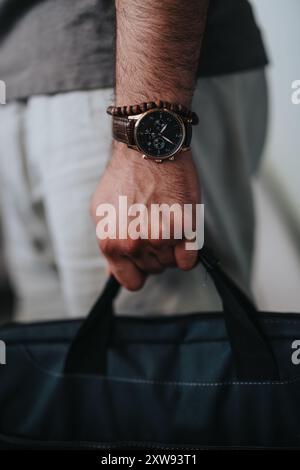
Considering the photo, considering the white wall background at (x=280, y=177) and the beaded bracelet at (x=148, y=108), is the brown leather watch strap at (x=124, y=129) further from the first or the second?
the white wall background at (x=280, y=177)

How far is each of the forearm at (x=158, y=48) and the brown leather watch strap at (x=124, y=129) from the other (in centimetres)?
2

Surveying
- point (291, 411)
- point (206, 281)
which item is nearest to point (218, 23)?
point (206, 281)

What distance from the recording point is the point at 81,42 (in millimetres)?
583

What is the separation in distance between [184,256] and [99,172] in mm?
163

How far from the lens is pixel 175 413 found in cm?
57

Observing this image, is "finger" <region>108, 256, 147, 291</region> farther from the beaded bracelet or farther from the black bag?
the beaded bracelet

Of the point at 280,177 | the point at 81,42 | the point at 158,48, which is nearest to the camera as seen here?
the point at 158,48

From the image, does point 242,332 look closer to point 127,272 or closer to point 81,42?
point 127,272

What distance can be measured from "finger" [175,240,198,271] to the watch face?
10cm

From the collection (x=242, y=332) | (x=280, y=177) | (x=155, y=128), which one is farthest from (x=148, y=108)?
(x=280, y=177)

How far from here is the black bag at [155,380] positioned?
535mm

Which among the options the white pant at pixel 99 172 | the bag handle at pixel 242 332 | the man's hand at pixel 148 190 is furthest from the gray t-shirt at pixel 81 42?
the bag handle at pixel 242 332

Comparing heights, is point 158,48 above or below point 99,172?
above

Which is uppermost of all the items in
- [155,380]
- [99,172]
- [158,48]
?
[158,48]
